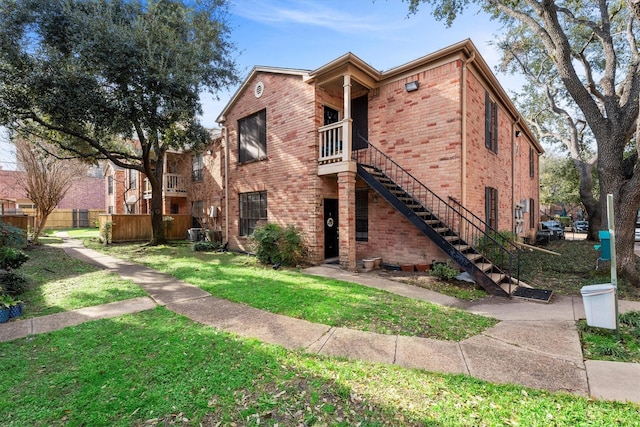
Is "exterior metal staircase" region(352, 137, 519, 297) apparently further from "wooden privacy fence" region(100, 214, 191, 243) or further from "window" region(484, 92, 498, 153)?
"wooden privacy fence" region(100, 214, 191, 243)

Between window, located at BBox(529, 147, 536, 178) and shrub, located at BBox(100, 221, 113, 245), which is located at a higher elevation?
window, located at BBox(529, 147, 536, 178)

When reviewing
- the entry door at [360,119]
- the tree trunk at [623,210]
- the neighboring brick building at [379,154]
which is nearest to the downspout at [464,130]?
the neighboring brick building at [379,154]

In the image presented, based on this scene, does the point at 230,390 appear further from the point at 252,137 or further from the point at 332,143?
the point at 252,137

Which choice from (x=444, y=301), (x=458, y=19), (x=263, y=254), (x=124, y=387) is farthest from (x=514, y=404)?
(x=458, y=19)

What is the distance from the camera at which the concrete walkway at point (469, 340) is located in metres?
3.06

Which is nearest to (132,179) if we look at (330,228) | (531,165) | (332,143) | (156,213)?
(156,213)

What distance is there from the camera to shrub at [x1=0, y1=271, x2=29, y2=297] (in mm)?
5832

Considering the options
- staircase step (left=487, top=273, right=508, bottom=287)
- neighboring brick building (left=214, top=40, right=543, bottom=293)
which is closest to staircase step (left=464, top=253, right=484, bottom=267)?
neighboring brick building (left=214, top=40, right=543, bottom=293)

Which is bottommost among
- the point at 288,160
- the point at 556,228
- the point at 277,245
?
the point at 556,228

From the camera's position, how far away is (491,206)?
33.3ft

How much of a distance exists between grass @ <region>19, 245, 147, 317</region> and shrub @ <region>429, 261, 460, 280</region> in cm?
680

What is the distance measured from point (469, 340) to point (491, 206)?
25.2ft

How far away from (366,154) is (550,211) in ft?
165

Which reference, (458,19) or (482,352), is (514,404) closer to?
(482,352)
